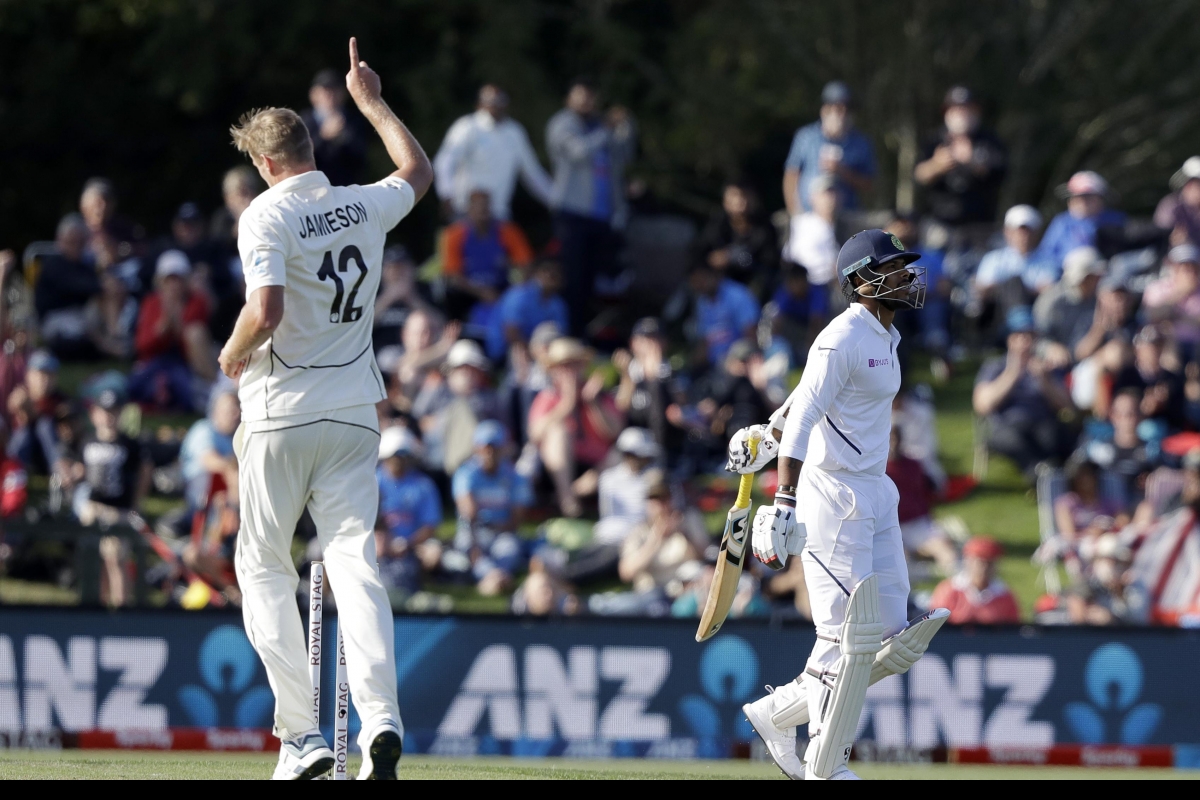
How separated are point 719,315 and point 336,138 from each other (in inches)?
153

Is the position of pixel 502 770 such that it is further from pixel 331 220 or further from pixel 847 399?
pixel 331 220

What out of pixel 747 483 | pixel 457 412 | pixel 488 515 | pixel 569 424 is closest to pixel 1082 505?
pixel 569 424

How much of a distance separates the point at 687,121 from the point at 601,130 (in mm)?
9116

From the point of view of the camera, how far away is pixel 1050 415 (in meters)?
15.1

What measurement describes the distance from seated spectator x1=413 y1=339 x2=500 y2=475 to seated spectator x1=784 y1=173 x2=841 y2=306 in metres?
3.41

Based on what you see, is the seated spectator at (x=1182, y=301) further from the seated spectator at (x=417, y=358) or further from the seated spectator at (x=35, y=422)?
the seated spectator at (x=35, y=422)

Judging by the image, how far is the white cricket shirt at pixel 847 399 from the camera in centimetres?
684

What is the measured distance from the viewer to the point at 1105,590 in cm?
1284

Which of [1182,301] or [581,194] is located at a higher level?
[581,194]

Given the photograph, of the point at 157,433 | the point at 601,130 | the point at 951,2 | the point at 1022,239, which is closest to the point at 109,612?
the point at 157,433

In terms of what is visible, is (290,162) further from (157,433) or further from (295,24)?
(295,24)

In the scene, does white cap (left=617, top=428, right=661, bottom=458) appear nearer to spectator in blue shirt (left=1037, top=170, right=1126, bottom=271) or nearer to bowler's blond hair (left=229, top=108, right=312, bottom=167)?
spectator in blue shirt (left=1037, top=170, right=1126, bottom=271)

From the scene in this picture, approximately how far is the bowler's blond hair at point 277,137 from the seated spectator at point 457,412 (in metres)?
8.18

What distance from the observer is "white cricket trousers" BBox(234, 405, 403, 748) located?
21.3ft
